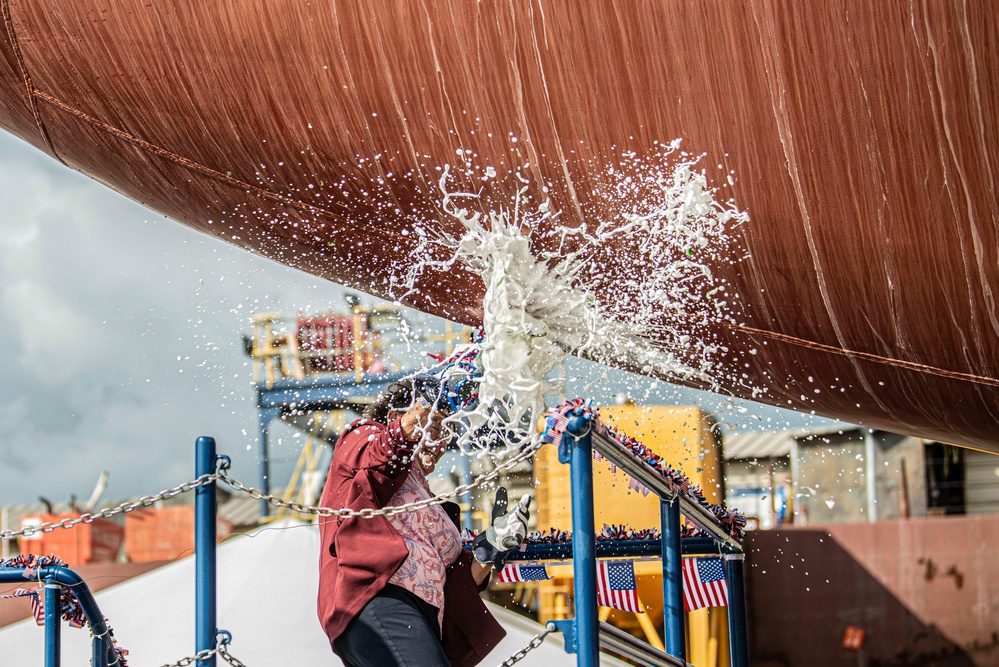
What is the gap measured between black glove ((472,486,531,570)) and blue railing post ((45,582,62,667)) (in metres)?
0.99

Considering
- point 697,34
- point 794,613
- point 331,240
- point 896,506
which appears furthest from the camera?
point 896,506

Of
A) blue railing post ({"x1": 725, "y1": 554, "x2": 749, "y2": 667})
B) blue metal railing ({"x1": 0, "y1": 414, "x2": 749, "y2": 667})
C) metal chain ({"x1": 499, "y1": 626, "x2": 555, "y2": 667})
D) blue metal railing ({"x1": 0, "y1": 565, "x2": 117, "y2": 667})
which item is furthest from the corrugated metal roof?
blue metal railing ({"x1": 0, "y1": 565, "x2": 117, "y2": 667})

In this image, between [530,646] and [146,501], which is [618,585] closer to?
[530,646]

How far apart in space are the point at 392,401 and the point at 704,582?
5.38 feet

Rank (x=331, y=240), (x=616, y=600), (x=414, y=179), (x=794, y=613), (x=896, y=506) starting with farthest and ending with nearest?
(x=896, y=506)
(x=794, y=613)
(x=616, y=600)
(x=331, y=240)
(x=414, y=179)

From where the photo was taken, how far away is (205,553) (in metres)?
2.09

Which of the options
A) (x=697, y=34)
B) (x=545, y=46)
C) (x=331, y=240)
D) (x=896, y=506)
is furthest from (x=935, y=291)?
(x=896, y=506)

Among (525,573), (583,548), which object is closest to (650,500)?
(525,573)

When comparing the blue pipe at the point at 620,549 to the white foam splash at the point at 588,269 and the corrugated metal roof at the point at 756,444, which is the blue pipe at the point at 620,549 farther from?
the corrugated metal roof at the point at 756,444

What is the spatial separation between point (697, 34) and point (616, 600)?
2182 millimetres

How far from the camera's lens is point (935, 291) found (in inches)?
95.9

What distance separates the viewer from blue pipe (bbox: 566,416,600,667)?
6.45 feet

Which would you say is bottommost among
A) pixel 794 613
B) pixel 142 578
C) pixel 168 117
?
pixel 794 613

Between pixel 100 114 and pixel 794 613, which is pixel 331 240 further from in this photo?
pixel 794 613
